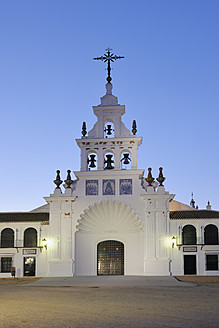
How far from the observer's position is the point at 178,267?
30.6m

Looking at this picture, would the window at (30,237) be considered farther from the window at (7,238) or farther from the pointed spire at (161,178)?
the pointed spire at (161,178)

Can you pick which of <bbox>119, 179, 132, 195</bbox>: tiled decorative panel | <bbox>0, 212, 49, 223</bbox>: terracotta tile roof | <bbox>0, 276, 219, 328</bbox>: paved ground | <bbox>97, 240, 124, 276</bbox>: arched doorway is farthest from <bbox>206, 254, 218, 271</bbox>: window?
<bbox>0, 276, 219, 328</bbox>: paved ground

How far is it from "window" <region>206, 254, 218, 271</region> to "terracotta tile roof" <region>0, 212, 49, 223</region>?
11.7 metres

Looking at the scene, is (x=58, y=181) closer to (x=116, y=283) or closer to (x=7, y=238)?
(x=7, y=238)

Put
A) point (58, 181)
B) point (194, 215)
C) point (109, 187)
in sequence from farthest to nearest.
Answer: point (58, 181), point (109, 187), point (194, 215)

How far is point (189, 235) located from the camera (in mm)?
31203

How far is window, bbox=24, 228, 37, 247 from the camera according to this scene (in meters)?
32.4

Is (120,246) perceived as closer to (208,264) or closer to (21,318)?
(208,264)

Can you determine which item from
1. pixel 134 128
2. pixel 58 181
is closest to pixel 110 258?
pixel 58 181

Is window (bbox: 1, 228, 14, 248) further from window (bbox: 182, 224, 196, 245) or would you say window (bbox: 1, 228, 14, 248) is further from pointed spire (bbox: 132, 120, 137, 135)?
window (bbox: 182, 224, 196, 245)

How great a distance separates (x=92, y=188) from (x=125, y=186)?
236 centimetres

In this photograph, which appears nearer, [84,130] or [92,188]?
[92,188]

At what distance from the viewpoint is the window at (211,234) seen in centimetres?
3106

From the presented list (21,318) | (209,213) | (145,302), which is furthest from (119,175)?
(21,318)
